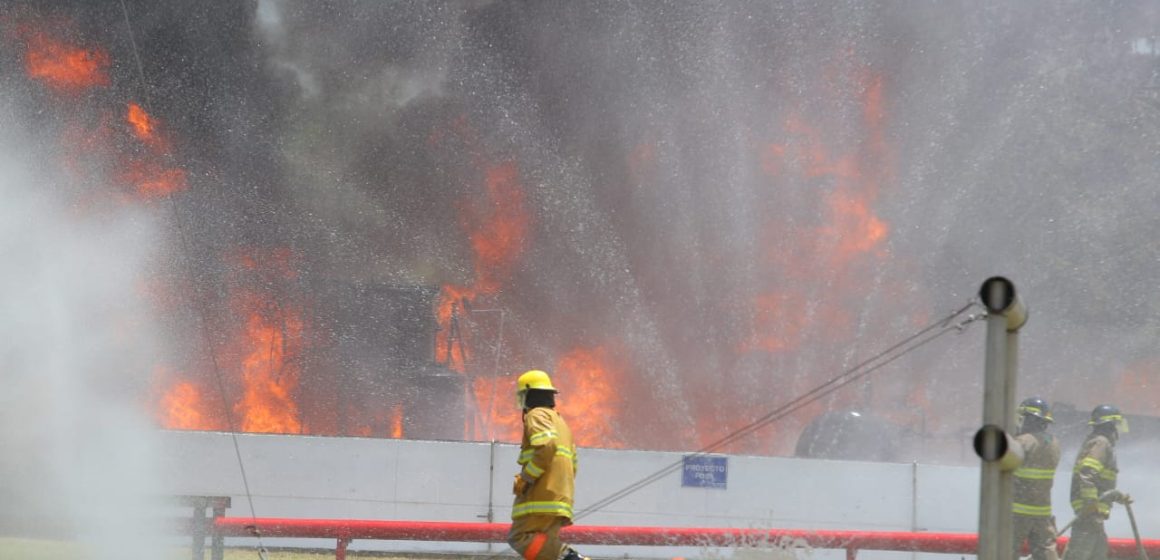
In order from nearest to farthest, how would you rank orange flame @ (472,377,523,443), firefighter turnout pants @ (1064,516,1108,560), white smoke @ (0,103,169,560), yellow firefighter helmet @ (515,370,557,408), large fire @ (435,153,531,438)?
yellow firefighter helmet @ (515,370,557,408) < firefighter turnout pants @ (1064,516,1108,560) < white smoke @ (0,103,169,560) < orange flame @ (472,377,523,443) < large fire @ (435,153,531,438)

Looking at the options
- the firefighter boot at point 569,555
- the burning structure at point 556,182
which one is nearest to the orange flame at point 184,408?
the burning structure at point 556,182

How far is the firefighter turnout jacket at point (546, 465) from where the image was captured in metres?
6.57

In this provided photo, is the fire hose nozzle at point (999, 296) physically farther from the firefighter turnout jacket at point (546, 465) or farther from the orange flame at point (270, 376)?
the orange flame at point (270, 376)

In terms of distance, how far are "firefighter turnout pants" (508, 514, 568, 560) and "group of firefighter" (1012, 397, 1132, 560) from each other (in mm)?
3874

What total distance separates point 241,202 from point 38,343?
1189 centimetres

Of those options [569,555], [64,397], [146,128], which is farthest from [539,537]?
[146,128]

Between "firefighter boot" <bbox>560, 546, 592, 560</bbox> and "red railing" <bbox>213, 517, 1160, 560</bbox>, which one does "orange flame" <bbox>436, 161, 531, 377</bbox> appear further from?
"firefighter boot" <bbox>560, 546, 592, 560</bbox>

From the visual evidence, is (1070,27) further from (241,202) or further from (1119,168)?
(241,202)

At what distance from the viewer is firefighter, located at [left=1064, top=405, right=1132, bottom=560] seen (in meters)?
8.95

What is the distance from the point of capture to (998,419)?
3471mm

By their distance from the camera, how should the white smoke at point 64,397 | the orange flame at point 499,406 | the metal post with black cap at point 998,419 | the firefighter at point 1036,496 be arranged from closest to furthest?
the metal post with black cap at point 998,419
the firefighter at point 1036,496
the white smoke at point 64,397
the orange flame at point 499,406

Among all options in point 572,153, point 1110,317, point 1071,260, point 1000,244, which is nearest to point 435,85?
point 572,153

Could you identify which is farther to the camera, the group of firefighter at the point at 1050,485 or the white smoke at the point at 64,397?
the white smoke at the point at 64,397

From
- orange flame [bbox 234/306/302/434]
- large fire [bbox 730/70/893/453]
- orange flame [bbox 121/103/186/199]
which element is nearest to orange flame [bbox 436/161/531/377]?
orange flame [bbox 234/306/302/434]
